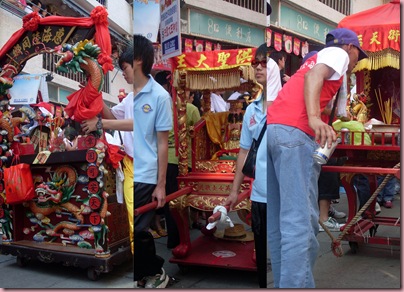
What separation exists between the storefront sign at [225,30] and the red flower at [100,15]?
0.44 metres

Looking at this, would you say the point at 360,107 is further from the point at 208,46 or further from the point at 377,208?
the point at 208,46

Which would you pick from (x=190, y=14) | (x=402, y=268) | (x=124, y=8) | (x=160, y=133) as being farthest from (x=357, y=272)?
(x=124, y=8)

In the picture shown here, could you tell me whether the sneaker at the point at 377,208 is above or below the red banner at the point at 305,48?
below

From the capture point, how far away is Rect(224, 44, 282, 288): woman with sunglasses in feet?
4.35

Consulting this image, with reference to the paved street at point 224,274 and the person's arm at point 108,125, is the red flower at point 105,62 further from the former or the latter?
the paved street at point 224,274

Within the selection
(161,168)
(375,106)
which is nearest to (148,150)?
(161,168)

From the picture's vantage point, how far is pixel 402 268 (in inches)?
61.9

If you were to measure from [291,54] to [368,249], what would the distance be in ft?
2.89

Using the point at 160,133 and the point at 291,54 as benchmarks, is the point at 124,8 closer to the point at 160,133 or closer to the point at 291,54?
the point at 160,133

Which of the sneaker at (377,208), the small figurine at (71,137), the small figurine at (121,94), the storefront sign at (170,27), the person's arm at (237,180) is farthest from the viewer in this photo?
the sneaker at (377,208)

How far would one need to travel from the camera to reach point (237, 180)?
1.41 metres

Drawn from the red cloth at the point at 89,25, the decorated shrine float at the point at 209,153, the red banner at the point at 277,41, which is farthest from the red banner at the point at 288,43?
the red cloth at the point at 89,25

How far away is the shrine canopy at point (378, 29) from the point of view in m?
1.64

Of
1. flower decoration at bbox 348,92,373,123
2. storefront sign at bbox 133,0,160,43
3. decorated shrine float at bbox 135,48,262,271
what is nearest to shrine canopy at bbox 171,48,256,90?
decorated shrine float at bbox 135,48,262,271
